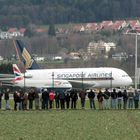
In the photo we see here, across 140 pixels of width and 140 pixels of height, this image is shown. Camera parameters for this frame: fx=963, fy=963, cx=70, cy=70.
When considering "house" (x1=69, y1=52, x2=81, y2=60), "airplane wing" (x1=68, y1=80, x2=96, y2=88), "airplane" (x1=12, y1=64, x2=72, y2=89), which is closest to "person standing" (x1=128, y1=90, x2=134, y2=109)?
"airplane" (x1=12, y1=64, x2=72, y2=89)

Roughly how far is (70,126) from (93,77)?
52.4 m

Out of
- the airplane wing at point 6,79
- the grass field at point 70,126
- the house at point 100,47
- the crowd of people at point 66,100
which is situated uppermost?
the house at point 100,47

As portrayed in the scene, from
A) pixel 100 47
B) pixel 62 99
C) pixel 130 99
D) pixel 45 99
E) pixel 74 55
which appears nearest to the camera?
pixel 45 99

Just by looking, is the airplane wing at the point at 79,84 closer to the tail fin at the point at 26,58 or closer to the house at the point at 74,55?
the tail fin at the point at 26,58

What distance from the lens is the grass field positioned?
3162cm

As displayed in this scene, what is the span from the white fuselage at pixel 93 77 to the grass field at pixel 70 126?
40093 millimetres

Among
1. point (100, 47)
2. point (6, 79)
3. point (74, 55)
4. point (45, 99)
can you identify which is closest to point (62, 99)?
point (45, 99)

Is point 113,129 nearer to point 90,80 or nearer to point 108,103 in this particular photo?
point 108,103

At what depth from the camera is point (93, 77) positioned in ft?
290

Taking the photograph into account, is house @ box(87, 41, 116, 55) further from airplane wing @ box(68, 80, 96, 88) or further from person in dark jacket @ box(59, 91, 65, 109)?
person in dark jacket @ box(59, 91, 65, 109)

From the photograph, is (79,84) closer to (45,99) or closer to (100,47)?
(45,99)

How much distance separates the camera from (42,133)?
32.9m

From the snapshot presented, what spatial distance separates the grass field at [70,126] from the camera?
31625mm

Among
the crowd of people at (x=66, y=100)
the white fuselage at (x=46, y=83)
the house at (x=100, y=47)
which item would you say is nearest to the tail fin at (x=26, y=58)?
the white fuselage at (x=46, y=83)
